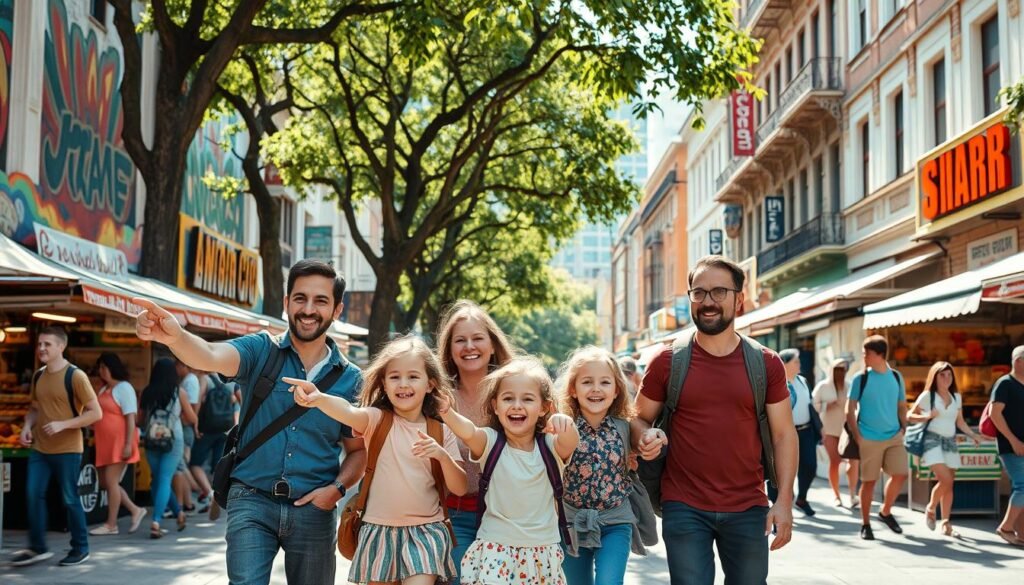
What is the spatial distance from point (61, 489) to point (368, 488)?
5.28 meters

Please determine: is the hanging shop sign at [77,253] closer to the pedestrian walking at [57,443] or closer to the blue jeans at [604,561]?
the pedestrian walking at [57,443]

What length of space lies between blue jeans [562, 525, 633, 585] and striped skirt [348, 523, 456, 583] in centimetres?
69

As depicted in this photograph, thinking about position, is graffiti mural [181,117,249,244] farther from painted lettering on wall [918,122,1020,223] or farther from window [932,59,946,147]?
window [932,59,946,147]

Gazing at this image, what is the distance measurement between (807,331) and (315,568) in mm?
21769

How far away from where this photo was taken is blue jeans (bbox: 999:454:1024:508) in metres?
10.6

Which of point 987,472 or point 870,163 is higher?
point 870,163

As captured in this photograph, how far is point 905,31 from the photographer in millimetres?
22000

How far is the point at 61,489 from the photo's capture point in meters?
9.24

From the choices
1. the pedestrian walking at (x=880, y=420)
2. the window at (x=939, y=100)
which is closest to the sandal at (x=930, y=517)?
the pedestrian walking at (x=880, y=420)

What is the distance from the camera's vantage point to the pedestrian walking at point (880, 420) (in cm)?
1164

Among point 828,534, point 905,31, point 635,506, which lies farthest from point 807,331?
point 635,506

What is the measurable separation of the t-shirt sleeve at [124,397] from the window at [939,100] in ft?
48.8

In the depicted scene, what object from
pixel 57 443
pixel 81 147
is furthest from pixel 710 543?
pixel 81 147

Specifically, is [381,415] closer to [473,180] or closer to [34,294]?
[34,294]
